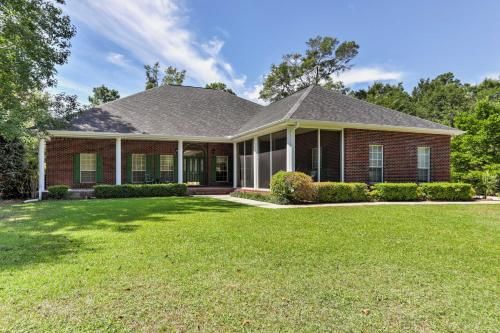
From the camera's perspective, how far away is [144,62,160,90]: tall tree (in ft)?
124

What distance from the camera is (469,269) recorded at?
4492 mm

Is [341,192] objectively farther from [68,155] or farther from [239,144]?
[68,155]

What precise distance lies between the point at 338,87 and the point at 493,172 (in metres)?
21.0

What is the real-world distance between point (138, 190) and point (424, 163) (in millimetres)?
14815

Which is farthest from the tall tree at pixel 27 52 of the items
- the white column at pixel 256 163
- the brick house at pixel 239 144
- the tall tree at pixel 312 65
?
the tall tree at pixel 312 65

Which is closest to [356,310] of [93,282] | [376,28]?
[93,282]

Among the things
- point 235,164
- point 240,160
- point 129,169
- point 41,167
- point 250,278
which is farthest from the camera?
point 235,164

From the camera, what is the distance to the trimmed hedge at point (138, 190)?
1648 centimetres

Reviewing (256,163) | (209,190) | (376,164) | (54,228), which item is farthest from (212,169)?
(54,228)

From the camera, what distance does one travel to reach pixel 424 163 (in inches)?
656

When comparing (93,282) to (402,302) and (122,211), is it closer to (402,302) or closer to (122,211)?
(402,302)

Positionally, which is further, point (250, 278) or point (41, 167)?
point (41, 167)

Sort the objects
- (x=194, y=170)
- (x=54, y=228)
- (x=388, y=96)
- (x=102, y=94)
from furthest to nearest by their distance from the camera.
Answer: (x=102, y=94) < (x=388, y=96) < (x=194, y=170) < (x=54, y=228)

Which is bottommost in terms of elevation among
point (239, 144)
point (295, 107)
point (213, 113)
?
point (239, 144)
